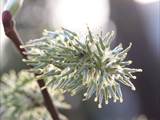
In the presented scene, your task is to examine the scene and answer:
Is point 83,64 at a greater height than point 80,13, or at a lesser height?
greater

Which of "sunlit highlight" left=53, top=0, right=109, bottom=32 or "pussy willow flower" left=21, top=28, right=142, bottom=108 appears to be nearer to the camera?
"pussy willow flower" left=21, top=28, right=142, bottom=108

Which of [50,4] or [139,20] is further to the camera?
[50,4]

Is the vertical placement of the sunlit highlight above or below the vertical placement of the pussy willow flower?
below

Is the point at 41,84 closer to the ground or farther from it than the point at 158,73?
farther from it

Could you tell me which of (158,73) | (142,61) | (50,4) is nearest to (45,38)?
(158,73)

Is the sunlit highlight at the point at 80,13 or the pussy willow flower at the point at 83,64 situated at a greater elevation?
the pussy willow flower at the point at 83,64

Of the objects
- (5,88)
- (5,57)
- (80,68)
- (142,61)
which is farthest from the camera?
(5,57)

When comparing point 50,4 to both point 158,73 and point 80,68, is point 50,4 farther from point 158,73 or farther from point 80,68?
point 80,68

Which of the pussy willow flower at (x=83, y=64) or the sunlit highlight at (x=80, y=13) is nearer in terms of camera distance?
the pussy willow flower at (x=83, y=64)
